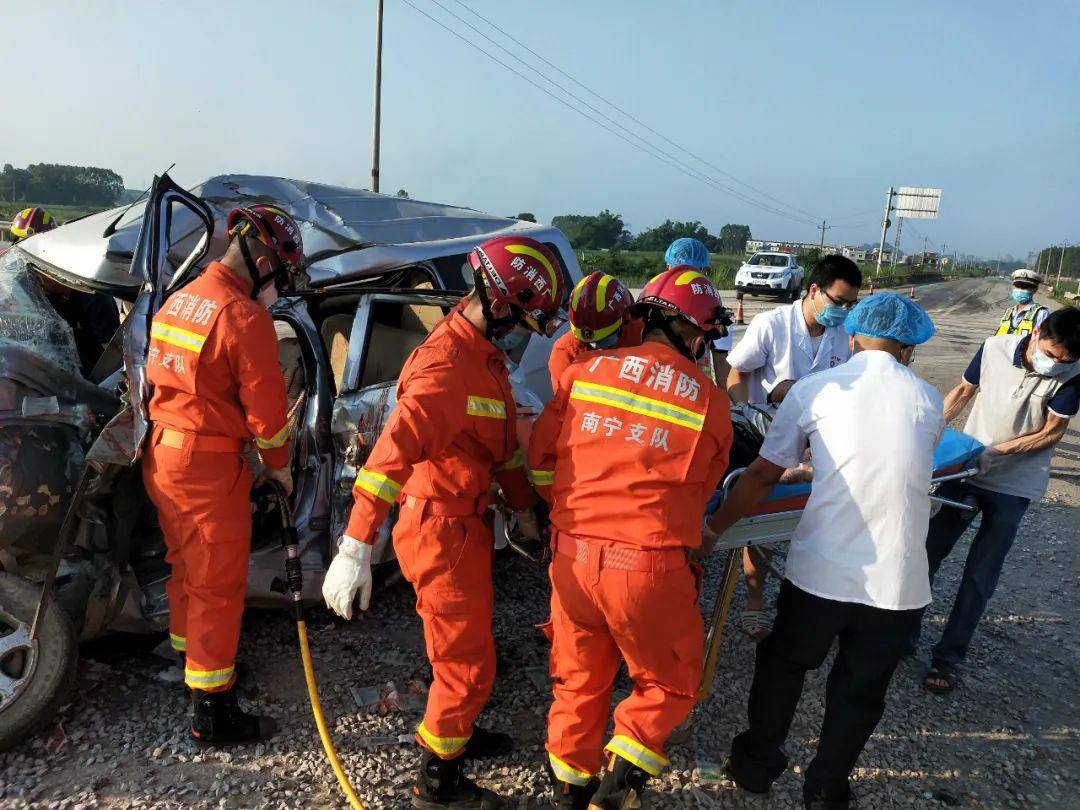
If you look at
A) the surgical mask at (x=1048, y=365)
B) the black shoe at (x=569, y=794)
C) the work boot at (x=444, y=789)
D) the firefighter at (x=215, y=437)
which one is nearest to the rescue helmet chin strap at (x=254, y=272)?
the firefighter at (x=215, y=437)

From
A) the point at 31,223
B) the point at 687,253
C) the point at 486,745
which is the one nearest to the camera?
the point at 486,745

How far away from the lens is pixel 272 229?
9.23ft

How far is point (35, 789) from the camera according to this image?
2.50 meters

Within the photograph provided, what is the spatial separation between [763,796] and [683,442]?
1549mm

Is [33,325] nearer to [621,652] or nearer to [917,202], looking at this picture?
[621,652]

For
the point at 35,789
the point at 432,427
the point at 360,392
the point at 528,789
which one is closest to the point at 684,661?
the point at 528,789

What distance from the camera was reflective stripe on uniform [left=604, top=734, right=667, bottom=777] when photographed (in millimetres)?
2273

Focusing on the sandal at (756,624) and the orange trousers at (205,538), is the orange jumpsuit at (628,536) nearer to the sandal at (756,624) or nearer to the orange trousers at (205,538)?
the orange trousers at (205,538)

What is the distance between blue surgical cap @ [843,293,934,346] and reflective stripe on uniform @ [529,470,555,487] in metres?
1.15

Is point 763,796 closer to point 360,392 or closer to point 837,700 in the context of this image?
point 837,700

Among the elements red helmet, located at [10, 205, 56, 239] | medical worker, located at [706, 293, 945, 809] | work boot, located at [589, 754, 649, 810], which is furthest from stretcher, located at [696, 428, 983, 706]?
red helmet, located at [10, 205, 56, 239]

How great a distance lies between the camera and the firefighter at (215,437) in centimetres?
263

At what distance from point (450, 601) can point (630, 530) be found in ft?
2.15

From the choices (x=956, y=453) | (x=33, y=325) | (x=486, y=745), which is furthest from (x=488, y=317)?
(x=956, y=453)
